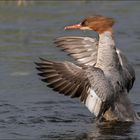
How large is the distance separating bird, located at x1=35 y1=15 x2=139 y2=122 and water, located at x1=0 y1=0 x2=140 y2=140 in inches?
11.7

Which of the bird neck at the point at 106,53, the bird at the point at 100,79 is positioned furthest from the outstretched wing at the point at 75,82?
the bird neck at the point at 106,53

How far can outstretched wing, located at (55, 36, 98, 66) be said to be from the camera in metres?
12.3

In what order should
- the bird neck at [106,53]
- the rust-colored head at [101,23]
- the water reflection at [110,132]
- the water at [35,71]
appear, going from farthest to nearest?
the rust-colored head at [101,23] → the bird neck at [106,53] → the water at [35,71] → the water reflection at [110,132]

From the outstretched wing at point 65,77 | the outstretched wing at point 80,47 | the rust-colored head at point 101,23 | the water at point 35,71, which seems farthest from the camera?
the outstretched wing at point 80,47

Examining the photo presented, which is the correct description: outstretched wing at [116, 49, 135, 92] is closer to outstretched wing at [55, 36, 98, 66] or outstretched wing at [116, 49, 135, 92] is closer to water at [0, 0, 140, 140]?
water at [0, 0, 140, 140]

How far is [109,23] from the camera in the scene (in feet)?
37.5

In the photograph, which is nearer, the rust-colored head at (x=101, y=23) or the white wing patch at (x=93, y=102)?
the white wing patch at (x=93, y=102)

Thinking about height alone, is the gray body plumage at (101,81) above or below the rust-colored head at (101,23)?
below

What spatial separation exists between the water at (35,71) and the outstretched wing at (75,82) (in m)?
0.51

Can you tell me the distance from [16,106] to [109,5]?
8806 mm

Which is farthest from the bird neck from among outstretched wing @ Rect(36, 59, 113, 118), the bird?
outstretched wing @ Rect(36, 59, 113, 118)

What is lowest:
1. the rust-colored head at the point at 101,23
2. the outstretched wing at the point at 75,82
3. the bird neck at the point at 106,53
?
the outstretched wing at the point at 75,82

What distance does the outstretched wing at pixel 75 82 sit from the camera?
10556 mm

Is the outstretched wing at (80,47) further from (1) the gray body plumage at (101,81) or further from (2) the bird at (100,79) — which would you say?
(1) the gray body plumage at (101,81)
